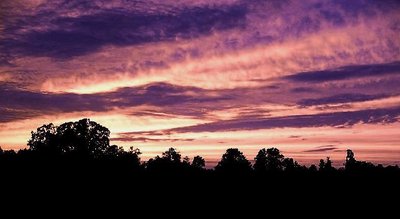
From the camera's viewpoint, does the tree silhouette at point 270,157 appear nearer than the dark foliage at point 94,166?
No

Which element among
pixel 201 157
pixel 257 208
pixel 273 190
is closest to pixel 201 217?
pixel 257 208

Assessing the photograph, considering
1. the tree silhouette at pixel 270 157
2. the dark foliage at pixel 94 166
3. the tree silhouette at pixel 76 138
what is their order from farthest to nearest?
the tree silhouette at pixel 270 157 → the tree silhouette at pixel 76 138 → the dark foliage at pixel 94 166

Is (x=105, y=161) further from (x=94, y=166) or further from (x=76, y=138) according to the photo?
(x=76, y=138)

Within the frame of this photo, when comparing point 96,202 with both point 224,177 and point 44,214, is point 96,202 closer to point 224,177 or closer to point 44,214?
point 44,214

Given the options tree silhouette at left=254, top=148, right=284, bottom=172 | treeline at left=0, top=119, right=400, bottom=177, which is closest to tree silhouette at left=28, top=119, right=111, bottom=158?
treeline at left=0, top=119, right=400, bottom=177

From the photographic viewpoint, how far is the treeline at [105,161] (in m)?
52.0

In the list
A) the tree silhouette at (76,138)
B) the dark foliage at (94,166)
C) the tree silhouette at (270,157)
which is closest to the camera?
the dark foliage at (94,166)

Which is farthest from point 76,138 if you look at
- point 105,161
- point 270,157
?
point 270,157

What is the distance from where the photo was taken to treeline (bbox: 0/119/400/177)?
52031 mm

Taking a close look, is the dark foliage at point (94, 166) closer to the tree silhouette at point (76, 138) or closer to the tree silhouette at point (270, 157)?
the tree silhouette at point (76, 138)

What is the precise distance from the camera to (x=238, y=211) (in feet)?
172

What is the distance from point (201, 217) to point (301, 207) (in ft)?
51.7

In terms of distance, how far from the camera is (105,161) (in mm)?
62688

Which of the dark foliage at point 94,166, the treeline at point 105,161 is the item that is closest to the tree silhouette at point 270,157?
the treeline at point 105,161
